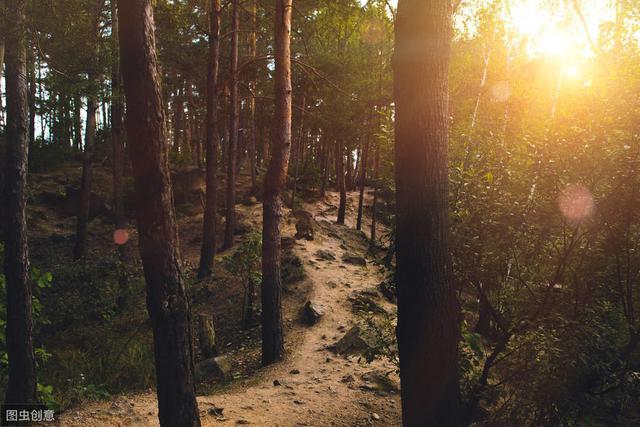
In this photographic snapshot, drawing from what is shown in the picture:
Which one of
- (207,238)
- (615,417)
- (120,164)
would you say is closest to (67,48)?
(120,164)

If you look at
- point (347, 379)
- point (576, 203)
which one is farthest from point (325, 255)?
point (576, 203)

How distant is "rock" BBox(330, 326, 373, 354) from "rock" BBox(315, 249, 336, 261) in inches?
239

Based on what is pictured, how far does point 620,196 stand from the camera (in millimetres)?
3734

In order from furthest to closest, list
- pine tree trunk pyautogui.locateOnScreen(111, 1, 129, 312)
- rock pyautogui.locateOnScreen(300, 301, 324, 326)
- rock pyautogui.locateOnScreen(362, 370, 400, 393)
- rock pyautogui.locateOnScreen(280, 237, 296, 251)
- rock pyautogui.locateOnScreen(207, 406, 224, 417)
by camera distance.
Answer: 1. rock pyautogui.locateOnScreen(280, 237, 296, 251)
2. pine tree trunk pyautogui.locateOnScreen(111, 1, 129, 312)
3. rock pyautogui.locateOnScreen(300, 301, 324, 326)
4. rock pyautogui.locateOnScreen(362, 370, 400, 393)
5. rock pyautogui.locateOnScreen(207, 406, 224, 417)

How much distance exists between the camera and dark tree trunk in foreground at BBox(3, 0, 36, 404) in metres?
5.75

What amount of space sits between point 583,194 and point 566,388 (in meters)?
1.88

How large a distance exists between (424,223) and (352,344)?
6326 mm

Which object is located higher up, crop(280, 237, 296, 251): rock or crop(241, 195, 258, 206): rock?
crop(241, 195, 258, 206): rock

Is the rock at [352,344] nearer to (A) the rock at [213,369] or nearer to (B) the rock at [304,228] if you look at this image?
(A) the rock at [213,369]

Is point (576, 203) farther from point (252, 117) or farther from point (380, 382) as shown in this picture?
point (252, 117)

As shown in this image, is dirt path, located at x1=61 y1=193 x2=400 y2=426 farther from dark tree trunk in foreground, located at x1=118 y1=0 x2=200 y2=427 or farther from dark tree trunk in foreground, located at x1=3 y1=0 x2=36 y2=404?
dark tree trunk in foreground, located at x1=118 y1=0 x2=200 y2=427

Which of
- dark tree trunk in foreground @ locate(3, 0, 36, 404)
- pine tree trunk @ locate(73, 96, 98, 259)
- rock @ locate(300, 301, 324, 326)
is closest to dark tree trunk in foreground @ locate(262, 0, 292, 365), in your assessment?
rock @ locate(300, 301, 324, 326)

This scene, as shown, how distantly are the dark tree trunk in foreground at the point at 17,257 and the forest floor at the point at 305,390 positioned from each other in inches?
34.8

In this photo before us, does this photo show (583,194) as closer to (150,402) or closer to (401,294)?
(401,294)
